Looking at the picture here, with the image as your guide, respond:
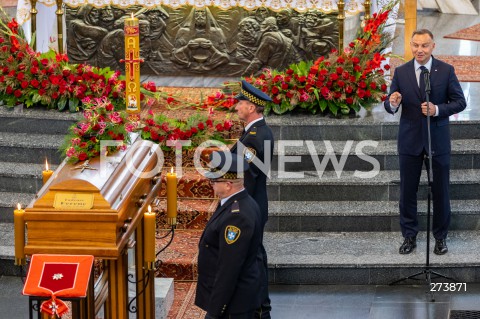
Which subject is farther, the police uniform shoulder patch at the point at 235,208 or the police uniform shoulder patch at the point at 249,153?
the police uniform shoulder patch at the point at 249,153

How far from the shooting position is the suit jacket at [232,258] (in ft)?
21.7

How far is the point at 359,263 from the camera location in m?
9.02

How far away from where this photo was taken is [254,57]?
12.3 metres

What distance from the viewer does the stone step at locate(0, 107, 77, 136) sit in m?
10.8

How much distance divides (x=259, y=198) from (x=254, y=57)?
14.2 ft

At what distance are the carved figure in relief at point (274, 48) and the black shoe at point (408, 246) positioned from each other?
343 cm

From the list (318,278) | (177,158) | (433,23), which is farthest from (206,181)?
(433,23)

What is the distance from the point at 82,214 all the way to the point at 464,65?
28.1ft

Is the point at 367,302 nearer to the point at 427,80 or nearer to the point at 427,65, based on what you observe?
the point at 427,80

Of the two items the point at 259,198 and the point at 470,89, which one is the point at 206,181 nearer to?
the point at 259,198

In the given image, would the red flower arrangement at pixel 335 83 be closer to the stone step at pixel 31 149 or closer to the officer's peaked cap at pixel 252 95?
the stone step at pixel 31 149

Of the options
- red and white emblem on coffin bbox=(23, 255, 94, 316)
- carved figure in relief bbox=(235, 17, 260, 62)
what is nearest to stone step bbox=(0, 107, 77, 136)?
carved figure in relief bbox=(235, 17, 260, 62)

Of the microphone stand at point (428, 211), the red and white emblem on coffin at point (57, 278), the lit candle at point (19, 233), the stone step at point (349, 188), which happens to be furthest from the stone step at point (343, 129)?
the red and white emblem on coffin at point (57, 278)

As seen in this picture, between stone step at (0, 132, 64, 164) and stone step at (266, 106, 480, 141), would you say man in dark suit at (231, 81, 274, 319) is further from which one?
stone step at (0, 132, 64, 164)
